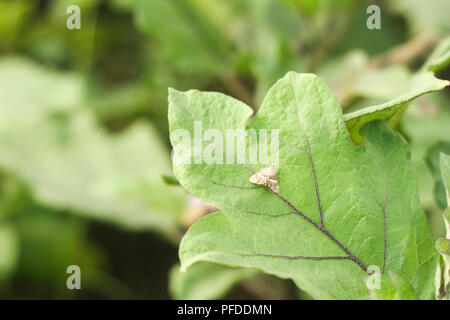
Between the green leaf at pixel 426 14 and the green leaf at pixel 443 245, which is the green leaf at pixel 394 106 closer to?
the green leaf at pixel 443 245

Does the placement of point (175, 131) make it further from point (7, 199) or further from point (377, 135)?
point (7, 199)

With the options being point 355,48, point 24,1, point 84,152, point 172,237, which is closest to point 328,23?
point 355,48

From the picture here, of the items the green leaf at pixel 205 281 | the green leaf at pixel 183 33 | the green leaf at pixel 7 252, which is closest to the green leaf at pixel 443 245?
the green leaf at pixel 205 281

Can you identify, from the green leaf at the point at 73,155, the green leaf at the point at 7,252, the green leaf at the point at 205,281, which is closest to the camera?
the green leaf at the point at 205,281

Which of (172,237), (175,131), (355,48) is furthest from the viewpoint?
(355,48)
